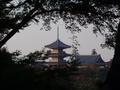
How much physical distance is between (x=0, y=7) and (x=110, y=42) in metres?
3.44

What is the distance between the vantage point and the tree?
33.4ft

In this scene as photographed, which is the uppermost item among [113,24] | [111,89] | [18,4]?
[18,4]

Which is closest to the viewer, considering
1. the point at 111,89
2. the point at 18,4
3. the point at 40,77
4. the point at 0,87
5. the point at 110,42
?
the point at 0,87

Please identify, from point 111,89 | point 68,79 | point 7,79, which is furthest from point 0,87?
point 111,89

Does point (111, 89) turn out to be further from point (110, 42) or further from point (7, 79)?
point (7, 79)

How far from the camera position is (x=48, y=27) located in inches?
460

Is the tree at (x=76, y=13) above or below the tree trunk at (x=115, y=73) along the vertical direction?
above

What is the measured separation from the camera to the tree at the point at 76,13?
33.4 feet

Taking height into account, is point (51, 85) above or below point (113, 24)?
below

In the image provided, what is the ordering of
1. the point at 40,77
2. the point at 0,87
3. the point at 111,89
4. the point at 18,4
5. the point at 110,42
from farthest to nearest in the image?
the point at 110,42 → the point at 18,4 → the point at 111,89 → the point at 40,77 → the point at 0,87

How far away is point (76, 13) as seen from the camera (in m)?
10.7

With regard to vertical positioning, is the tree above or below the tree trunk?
above

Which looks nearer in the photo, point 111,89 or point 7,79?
point 7,79

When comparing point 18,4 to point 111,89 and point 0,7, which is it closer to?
point 0,7
